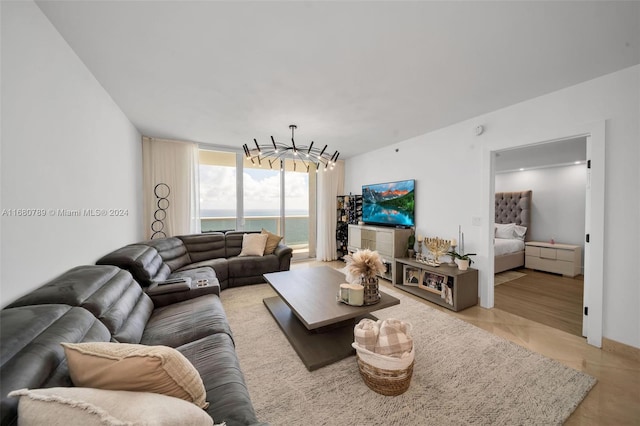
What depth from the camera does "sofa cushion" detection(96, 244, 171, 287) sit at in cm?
220

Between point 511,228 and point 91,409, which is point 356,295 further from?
point 511,228

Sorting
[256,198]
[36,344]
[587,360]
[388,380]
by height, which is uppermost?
[256,198]

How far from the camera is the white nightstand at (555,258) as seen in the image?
418cm

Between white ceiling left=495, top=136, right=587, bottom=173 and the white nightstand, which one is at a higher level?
white ceiling left=495, top=136, right=587, bottom=173

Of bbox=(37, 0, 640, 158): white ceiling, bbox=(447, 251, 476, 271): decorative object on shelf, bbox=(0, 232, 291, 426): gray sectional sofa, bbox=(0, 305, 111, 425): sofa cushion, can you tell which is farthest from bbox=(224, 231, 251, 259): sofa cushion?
bbox=(447, 251, 476, 271): decorative object on shelf

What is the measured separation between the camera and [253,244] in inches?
162

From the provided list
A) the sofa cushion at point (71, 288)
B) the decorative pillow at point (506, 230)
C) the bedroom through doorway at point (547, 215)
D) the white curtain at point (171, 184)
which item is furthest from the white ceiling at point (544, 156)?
the white curtain at point (171, 184)

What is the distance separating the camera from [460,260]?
308 cm

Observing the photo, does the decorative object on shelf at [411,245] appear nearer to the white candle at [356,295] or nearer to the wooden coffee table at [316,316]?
the wooden coffee table at [316,316]

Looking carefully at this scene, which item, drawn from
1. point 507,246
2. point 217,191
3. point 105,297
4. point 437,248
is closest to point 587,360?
point 437,248

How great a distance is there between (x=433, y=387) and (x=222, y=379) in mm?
1478

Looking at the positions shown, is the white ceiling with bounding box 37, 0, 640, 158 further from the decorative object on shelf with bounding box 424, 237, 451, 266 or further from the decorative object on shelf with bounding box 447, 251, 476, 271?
the decorative object on shelf with bounding box 447, 251, 476, 271

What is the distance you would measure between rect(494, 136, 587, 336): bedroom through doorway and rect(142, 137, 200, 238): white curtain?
5202 mm

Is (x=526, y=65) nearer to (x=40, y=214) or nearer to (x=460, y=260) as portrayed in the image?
→ (x=460, y=260)
